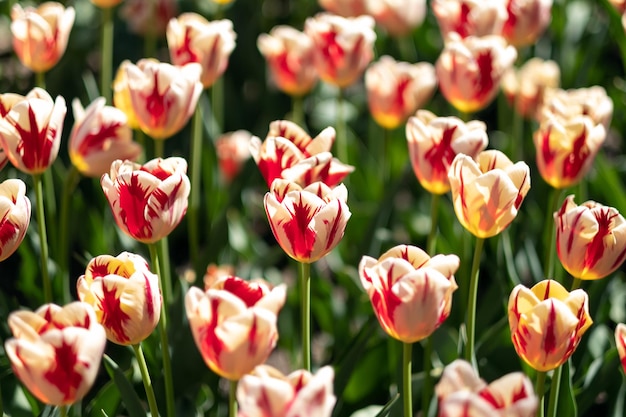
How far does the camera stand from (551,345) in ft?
3.19

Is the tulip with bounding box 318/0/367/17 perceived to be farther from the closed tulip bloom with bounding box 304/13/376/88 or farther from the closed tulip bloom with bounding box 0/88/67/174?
the closed tulip bloom with bounding box 0/88/67/174

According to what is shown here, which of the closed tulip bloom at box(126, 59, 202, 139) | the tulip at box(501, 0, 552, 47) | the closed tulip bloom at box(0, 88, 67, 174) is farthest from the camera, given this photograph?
the tulip at box(501, 0, 552, 47)

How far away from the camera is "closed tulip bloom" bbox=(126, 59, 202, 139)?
1.30 meters

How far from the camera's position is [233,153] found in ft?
6.13

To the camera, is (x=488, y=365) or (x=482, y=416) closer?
(x=482, y=416)

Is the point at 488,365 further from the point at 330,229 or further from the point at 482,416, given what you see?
the point at 482,416

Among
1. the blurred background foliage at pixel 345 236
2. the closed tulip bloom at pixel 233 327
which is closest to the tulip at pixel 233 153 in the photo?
the blurred background foliage at pixel 345 236

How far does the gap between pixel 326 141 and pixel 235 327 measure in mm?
377

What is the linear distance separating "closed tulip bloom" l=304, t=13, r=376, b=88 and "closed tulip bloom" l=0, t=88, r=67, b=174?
0.60 m

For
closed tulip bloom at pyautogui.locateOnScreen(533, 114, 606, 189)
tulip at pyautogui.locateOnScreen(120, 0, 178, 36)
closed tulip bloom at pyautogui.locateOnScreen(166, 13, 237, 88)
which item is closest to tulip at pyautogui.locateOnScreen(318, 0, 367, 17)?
tulip at pyautogui.locateOnScreen(120, 0, 178, 36)

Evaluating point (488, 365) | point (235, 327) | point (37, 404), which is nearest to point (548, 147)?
point (488, 365)

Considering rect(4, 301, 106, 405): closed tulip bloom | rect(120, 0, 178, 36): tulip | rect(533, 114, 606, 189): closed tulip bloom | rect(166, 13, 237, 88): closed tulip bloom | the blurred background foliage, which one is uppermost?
rect(4, 301, 106, 405): closed tulip bloom

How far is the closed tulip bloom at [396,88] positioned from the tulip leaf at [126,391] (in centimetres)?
81

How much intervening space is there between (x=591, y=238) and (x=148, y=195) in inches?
19.5
